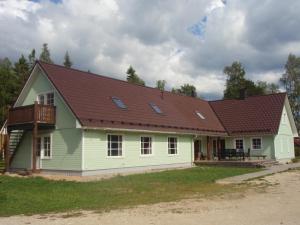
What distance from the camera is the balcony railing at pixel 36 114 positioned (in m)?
20.7

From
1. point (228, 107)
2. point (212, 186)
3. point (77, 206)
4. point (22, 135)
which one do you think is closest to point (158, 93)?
point (228, 107)

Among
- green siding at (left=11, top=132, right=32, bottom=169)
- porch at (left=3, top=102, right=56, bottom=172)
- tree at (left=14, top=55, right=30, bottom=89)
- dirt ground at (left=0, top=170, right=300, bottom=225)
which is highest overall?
tree at (left=14, top=55, right=30, bottom=89)

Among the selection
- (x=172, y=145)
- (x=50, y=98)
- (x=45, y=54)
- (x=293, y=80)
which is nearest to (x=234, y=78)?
(x=293, y=80)

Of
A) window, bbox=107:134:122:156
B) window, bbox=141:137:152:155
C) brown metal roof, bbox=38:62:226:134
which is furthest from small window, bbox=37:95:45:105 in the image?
window, bbox=141:137:152:155

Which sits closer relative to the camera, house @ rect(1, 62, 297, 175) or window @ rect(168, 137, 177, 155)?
house @ rect(1, 62, 297, 175)

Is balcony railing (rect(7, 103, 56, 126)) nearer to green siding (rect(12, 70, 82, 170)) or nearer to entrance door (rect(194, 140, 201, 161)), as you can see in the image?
green siding (rect(12, 70, 82, 170))

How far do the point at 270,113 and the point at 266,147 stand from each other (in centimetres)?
312

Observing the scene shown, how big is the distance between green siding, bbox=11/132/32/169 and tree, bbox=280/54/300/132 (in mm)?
47016

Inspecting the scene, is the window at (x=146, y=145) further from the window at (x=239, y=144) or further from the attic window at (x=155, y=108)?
the window at (x=239, y=144)

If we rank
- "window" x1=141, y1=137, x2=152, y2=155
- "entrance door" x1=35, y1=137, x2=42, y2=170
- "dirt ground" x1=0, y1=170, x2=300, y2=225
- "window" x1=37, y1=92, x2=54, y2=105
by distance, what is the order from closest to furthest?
"dirt ground" x1=0, y1=170, x2=300, y2=225 → "entrance door" x1=35, y1=137, x2=42, y2=170 → "window" x1=37, y1=92, x2=54, y2=105 → "window" x1=141, y1=137, x2=152, y2=155

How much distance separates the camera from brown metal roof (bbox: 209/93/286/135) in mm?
31734

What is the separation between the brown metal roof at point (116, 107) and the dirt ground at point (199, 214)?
9.82 meters

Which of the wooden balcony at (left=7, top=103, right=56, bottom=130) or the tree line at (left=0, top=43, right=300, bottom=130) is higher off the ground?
the tree line at (left=0, top=43, right=300, bottom=130)

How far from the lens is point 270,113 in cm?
3259
